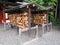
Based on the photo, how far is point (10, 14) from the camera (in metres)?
14.9

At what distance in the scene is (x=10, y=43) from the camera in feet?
27.7

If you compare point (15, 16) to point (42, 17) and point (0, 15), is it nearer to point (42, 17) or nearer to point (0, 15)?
point (42, 17)

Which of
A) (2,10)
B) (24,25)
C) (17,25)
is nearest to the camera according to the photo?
(24,25)

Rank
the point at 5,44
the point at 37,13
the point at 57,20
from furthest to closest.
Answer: the point at 57,20
the point at 37,13
the point at 5,44

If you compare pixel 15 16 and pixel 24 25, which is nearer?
pixel 24 25

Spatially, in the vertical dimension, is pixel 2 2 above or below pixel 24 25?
above

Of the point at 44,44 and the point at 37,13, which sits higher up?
the point at 37,13

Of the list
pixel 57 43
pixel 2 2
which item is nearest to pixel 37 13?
pixel 2 2

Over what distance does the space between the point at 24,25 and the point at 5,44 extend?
13.9 ft

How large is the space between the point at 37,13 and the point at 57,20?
14.7 ft

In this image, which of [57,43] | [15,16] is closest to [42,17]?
[15,16]

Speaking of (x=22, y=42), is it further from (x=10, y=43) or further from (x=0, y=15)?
(x=0, y=15)

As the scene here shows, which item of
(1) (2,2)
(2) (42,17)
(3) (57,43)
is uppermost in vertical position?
(1) (2,2)

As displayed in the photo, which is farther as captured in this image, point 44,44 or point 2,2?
point 2,2
